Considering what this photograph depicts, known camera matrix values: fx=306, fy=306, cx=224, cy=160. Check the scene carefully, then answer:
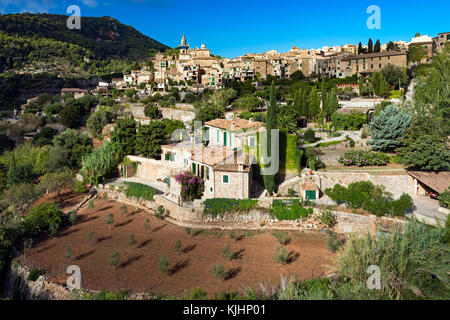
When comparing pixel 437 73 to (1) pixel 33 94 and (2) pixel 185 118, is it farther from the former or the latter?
(1) pixel 33 94

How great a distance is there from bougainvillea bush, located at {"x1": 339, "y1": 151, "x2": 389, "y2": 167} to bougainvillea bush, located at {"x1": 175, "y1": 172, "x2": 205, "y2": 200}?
10.4 m

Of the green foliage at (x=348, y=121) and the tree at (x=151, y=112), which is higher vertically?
the tree at (x=151, y=112)

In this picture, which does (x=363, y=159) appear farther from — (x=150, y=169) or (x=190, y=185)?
(x=150, y=169)

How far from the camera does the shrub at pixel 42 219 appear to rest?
18328 millimetres

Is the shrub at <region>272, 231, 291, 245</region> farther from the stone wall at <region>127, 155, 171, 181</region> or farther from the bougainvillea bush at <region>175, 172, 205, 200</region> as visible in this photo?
the stone wall at <region>127, 155, 171, 181</region>

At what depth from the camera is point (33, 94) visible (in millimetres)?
72812

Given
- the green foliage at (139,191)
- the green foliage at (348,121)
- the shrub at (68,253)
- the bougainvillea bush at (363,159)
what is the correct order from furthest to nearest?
the green foliage at (348,121), the green foliage at (139,191), the bougainvillea bush at (363,159), the shrub at (68,253)

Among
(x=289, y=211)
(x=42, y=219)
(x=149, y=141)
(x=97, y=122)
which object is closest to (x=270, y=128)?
(x=289, y=211)

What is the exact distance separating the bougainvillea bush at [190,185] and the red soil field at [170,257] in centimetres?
225

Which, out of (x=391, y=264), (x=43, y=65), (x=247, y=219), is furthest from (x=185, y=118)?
(x=43, y=65)

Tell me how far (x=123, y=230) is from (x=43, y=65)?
94.2 metres

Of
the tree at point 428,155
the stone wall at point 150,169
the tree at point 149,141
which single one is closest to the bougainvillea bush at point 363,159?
the tree at point 428,155

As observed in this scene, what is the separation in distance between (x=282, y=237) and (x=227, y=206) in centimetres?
383

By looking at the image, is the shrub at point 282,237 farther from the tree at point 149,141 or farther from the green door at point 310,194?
the tree at point 149,141
